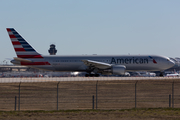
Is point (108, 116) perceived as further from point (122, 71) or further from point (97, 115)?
point (122, 71)

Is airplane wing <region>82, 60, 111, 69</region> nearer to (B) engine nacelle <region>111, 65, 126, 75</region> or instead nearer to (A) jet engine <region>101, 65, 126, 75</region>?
(A) jet engine <region>101, 65, 126, 75</region>

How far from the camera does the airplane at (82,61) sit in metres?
48.5

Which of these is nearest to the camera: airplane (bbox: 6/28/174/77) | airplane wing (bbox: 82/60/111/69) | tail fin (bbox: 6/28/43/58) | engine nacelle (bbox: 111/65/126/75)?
engine nacelle (bbox: 111/65/126/75)

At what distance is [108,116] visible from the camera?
49.7ft

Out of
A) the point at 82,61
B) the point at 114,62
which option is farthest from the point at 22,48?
the point at 114,62

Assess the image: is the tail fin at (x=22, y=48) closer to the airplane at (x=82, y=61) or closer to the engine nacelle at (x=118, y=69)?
the airplane at (x=82, y=61)

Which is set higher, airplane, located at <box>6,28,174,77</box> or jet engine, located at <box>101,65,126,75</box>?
airplane, located at <box>6,28,174,77</box>

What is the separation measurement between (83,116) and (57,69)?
3511cm

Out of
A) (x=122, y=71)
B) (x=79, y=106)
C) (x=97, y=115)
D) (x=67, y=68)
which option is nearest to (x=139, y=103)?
(x=79, y=106)

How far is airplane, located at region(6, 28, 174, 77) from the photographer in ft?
159

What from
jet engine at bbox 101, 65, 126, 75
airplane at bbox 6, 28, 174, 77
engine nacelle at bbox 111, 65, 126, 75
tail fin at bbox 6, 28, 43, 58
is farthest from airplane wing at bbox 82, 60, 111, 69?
tail fin at bbox 6, 28, 43, 58

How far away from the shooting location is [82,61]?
162 ft

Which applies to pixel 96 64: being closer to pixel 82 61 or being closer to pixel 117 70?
pixel 82 61

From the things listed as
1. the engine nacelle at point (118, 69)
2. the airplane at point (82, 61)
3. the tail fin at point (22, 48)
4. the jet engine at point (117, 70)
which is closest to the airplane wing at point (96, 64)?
the airplane at point (82, 61)
